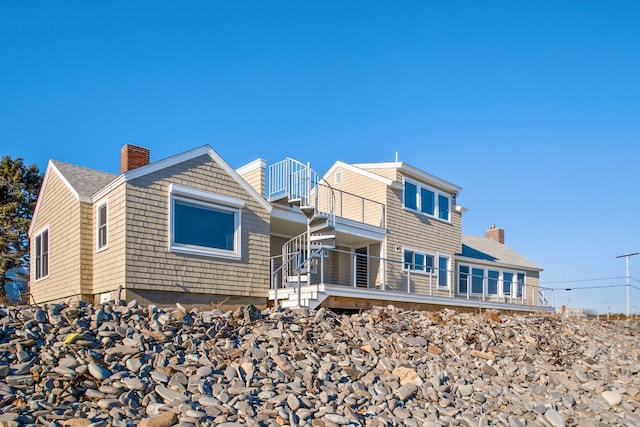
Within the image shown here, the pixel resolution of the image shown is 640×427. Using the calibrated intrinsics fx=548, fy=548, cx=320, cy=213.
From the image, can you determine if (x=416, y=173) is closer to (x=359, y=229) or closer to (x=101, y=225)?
(x=359, y=229)

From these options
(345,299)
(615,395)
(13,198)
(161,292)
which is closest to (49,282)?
(161,292)

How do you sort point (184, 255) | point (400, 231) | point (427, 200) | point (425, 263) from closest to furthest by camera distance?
point (184, 255)
point (400, 231)
point (425, 263)
point (427, 200)

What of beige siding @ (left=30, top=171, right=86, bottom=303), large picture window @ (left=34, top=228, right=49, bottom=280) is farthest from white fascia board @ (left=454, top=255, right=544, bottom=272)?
large picture window @ (left=34, top=228, right=49, bottom=280)

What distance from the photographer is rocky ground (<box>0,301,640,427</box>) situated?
7738 mm

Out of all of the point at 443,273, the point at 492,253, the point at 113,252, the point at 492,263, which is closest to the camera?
the point at 113,252

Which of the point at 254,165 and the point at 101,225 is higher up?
the point at 254,165

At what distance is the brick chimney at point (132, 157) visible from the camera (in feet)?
47.4

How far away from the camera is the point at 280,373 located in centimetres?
914

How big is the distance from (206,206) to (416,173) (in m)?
9.58

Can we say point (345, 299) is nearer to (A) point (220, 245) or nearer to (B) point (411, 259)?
(A) point (220, 245)

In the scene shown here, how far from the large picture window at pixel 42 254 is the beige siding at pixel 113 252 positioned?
11.7ft

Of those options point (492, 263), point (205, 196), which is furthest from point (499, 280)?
point (205, 196)

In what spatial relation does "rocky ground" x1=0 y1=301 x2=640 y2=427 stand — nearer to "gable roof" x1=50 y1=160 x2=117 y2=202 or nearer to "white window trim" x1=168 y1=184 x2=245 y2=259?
"white window trim" x1=168 y1=184 x2=245 y2=259

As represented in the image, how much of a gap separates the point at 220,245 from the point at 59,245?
4821mm
